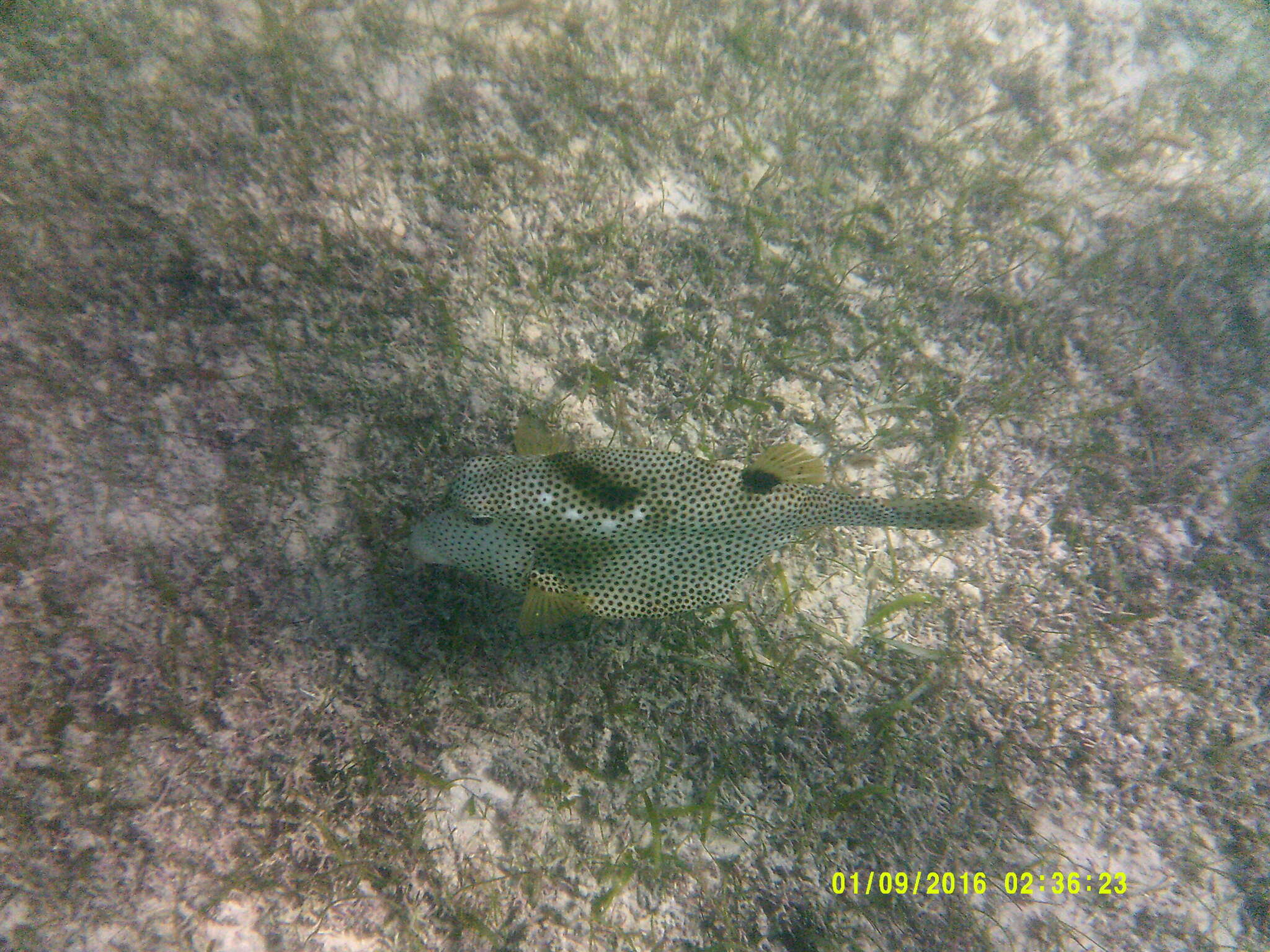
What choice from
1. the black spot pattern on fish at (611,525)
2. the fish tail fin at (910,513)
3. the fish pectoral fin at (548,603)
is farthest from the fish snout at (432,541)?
the fish tail fin at (910,513)

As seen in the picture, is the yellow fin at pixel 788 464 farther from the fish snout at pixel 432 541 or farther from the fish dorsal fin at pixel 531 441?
the fish snout at pixel 432 541

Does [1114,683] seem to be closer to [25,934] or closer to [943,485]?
[943,485]

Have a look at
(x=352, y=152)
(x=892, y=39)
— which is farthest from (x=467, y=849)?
(x=892, y=39)
